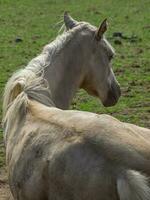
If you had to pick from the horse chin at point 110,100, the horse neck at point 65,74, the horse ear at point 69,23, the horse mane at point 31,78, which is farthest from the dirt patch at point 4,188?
the horse ear at point 69,23

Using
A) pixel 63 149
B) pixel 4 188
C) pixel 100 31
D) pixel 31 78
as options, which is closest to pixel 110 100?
pixel 100 31

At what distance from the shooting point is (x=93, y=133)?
3896mm

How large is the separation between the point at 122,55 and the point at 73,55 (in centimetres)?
707

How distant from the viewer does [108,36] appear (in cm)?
1516

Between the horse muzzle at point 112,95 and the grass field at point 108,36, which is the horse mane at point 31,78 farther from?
the grass field at point 108,36

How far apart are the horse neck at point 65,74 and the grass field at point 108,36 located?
134cm

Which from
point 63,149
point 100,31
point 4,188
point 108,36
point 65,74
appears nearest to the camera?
point 63,149

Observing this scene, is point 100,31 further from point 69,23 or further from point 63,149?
point 63,149

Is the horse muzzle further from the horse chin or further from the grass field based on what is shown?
the grass field

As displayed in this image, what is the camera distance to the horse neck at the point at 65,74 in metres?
6.02

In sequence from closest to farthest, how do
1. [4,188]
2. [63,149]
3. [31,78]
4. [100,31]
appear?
[63,149]
[31,78]
[100,31]
[4,188]

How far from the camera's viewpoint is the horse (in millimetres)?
3670

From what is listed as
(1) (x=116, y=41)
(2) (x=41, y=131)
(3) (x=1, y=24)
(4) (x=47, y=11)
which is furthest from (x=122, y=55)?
(2) (x=41, y=131)

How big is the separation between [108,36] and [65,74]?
9.06 m
